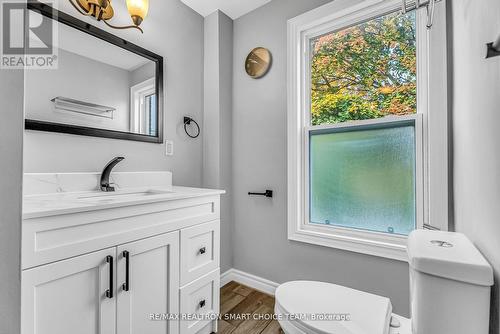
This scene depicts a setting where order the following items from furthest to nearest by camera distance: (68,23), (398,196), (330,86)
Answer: (330,86), (398,196), (68,23)

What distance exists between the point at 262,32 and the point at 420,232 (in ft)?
6.13

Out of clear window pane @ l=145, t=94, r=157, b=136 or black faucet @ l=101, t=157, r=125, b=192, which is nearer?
black faucet @ l=101, t=157, r=125, b=192

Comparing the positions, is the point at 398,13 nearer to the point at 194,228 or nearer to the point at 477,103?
the point at 477,103

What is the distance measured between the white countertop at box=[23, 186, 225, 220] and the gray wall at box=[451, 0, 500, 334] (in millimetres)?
1148

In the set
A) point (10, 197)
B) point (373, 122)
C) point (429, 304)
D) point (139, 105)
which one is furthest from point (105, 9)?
point (429, 304)

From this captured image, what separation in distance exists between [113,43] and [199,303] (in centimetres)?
168

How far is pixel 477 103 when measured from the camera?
736mm

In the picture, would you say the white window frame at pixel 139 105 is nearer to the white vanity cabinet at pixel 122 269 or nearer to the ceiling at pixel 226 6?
the white vanity cabinet at pixel 122 269

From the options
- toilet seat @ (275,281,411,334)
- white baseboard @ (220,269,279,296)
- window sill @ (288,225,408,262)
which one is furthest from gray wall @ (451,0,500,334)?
white baseboard @ (220,269,279,296)

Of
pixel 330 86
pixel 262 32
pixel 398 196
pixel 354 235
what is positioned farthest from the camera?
pixel 262 32

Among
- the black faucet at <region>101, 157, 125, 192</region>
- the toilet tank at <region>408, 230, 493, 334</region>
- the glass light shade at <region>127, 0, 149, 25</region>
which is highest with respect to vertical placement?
the glass light shade at <region>127, 0, 149, 25</region>

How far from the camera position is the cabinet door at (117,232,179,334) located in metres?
1.00

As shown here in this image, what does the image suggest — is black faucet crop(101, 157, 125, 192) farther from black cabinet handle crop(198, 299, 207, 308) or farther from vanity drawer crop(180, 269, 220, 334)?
black cabinet handle crop(198, 299, 207, 308)

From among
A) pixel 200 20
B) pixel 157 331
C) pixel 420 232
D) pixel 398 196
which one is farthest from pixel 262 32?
pixel 157 331
